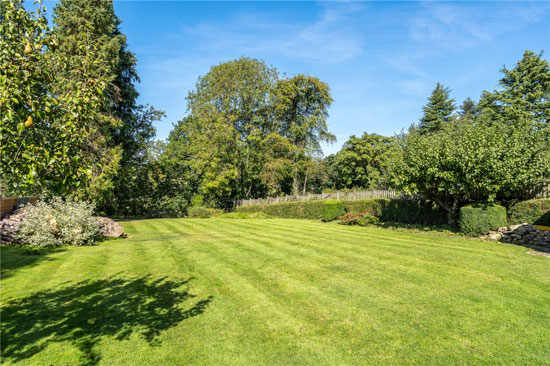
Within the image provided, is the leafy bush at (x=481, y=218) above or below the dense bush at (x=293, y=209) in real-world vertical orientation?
above

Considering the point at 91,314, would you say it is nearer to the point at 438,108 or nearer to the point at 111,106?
the point at 111,106

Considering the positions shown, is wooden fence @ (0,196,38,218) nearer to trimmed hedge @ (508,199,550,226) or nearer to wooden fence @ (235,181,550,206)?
wooden fence @ (235,181,550,206)

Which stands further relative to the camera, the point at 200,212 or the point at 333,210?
the point at 200,212

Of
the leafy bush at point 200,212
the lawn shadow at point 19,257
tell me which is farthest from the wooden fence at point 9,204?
the leafy bush at point 200,212

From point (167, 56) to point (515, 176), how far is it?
1646cm

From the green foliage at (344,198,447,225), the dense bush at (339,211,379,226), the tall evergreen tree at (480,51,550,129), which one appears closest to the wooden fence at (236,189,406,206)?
the green foliage at (344,198,447,225)

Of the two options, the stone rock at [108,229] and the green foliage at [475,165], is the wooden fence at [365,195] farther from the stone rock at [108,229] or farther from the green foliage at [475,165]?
the stone rock at [108,229]

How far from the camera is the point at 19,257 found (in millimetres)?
8328

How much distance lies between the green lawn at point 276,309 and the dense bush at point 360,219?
9.20m

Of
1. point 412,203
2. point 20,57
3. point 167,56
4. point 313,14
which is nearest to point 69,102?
point 20,57

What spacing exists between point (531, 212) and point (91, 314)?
51.5ft

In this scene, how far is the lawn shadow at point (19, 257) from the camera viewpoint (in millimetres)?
7145

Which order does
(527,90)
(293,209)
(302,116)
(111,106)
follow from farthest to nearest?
(302,116) < (527,90) < (293,209) < (111,106)

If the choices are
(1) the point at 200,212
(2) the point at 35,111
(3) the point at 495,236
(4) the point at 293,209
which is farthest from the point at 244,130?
(2) the point at 35,111
